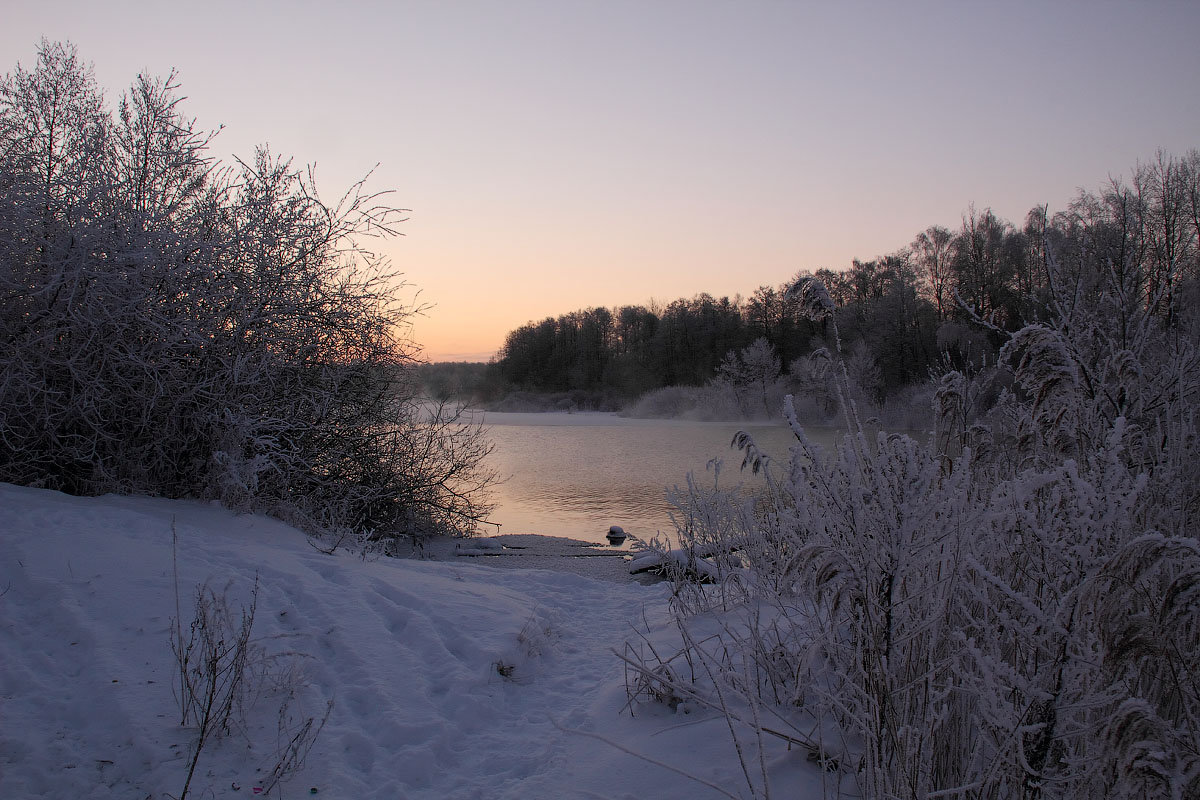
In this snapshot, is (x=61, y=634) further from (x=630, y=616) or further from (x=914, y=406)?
(x=914, y=406)

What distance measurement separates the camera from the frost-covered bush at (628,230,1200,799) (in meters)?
1.55

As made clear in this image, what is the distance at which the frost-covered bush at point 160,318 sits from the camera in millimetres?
5336

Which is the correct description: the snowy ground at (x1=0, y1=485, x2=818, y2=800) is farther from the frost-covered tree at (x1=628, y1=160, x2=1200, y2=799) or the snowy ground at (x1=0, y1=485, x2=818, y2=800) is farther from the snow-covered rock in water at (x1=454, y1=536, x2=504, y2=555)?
the snow-covered rock in water at (x1=454, y1=536, x2=504, y2=555)

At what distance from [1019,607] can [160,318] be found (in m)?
6.44

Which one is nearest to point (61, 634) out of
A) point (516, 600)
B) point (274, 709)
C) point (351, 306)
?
point (274, 709)

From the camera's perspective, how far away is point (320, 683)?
3.29m

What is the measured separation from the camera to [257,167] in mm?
6855

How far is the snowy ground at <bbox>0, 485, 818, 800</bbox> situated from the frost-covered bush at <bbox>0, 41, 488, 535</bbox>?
34.1 inches

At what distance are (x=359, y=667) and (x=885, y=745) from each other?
8.88 ft

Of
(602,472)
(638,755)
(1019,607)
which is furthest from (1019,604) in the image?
(602,472)

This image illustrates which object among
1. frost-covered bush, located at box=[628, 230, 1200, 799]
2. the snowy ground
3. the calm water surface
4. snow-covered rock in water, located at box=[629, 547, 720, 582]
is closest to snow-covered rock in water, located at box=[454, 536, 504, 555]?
the calm water surface

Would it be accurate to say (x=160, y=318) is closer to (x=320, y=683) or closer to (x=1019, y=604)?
(x=320, y=683)

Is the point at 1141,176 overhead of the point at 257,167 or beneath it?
overhead

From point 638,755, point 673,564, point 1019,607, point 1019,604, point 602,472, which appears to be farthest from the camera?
point 602,472
